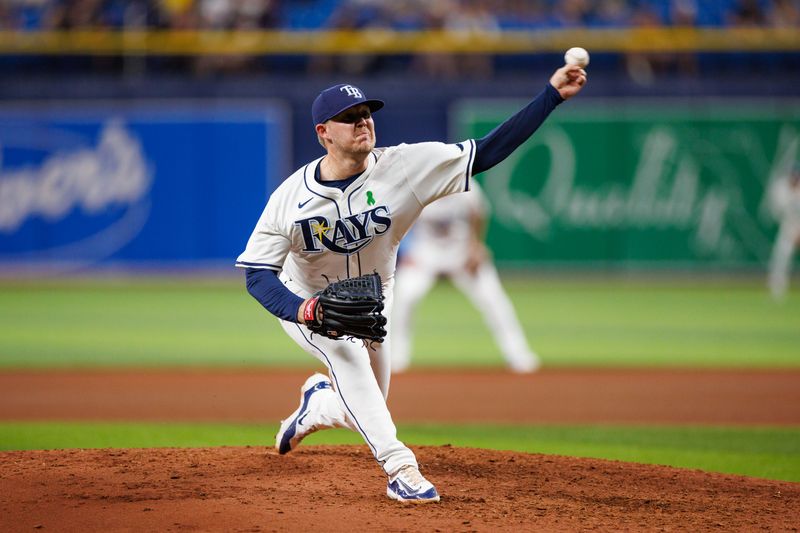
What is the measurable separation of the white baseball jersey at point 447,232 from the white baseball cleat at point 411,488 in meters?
5.61

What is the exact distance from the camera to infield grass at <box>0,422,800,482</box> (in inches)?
265

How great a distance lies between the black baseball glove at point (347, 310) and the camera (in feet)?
15.3

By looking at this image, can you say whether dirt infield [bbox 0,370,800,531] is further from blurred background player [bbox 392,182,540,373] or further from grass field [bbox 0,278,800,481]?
blurred background player [bbox 392,182,540,373]

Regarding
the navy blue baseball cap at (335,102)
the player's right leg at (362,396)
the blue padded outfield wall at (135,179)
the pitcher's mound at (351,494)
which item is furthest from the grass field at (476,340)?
the navy blue baseball cap at (335,102)

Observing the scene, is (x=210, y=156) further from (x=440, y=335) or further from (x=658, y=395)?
(x=658, y=395)

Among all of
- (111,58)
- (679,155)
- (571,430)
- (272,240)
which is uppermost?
(111,58)

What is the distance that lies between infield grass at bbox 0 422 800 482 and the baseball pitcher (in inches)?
83.3

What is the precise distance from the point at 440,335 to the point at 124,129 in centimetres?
884

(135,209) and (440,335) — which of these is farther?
(135,209)

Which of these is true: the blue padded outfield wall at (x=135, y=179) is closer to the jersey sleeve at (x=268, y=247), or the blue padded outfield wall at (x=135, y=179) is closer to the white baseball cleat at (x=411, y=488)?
the jersey sleeve at (x=268, y=247)

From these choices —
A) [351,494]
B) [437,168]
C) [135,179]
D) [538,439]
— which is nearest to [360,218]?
[437,168]

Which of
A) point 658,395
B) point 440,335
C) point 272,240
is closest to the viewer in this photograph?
point 272,240

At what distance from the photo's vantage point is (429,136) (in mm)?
19500

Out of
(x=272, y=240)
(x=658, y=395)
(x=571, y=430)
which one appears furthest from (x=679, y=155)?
(x=272, y=240)
